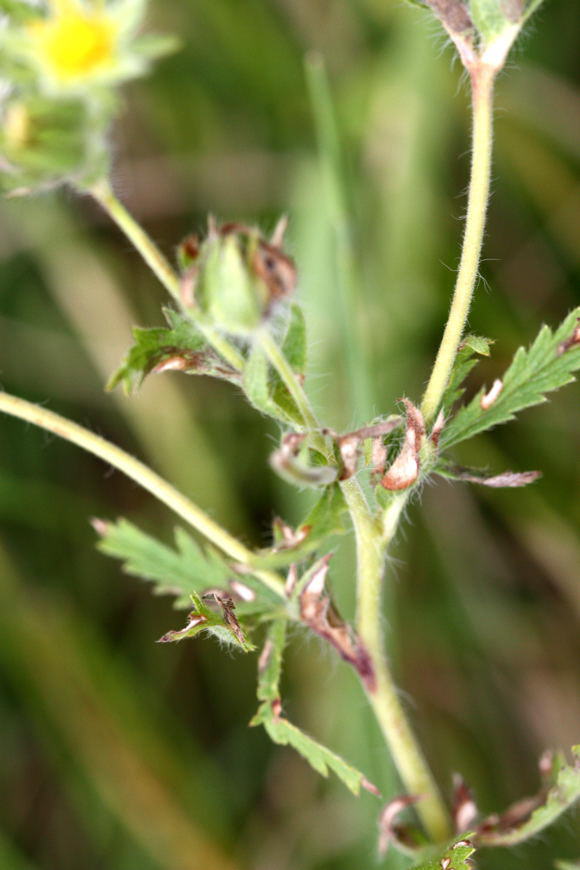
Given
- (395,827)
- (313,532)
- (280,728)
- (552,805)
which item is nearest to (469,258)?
(313,532)

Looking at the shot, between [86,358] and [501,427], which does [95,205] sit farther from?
[501,427]

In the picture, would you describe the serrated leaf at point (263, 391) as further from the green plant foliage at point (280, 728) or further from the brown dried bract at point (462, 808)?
the brown dried bract at point (462, 808)

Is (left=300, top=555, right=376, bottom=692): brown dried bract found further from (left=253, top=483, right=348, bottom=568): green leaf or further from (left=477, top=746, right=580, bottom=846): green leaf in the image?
(left=477, top=746, right=580, bottom=846): green leaf

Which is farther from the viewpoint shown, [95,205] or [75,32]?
[95,205]

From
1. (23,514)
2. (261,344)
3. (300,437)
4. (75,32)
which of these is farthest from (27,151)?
(23,514)

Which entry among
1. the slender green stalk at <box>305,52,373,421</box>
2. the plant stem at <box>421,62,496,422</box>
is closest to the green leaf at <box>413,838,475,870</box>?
the plant stem at <box>421,62,496,422</box>

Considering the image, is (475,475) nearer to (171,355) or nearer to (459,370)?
(459,370)
